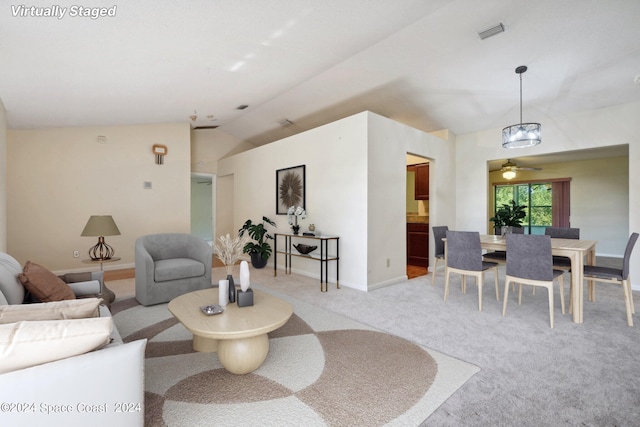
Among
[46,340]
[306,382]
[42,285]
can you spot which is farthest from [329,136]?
[46,340]

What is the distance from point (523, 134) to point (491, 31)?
4.01ft

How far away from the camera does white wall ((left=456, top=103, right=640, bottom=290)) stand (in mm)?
4422

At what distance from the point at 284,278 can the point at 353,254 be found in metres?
1.30

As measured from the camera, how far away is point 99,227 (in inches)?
168

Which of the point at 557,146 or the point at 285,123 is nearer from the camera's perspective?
the point at 557,146

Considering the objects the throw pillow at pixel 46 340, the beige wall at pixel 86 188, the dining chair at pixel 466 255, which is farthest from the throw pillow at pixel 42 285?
the beige wall at pixel 86 188

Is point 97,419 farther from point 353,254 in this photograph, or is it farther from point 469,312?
point 353,254

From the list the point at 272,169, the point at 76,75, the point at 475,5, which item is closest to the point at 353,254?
the point at 272,169

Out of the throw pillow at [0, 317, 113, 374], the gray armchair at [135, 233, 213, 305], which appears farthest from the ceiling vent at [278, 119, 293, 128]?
the throw pillow at [0, 317, 113, 374]

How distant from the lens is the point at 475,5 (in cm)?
303

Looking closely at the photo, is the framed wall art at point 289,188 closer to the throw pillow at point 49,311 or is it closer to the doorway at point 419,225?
the doorway at point 419,225

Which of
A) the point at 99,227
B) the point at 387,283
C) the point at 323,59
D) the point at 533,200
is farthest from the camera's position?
the point at 533,200

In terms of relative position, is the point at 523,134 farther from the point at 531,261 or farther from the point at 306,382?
the point at 306,382

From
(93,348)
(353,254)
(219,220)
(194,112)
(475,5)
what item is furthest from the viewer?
(219,220)
